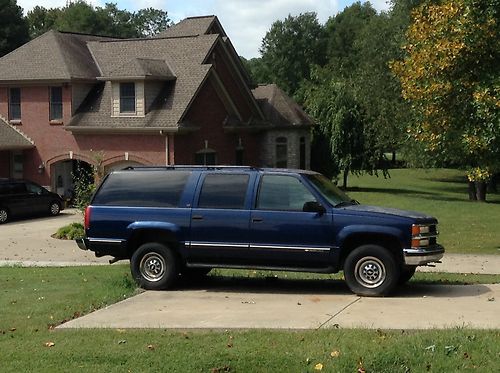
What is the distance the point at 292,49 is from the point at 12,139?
2823 inches

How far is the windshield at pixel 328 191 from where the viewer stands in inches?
443

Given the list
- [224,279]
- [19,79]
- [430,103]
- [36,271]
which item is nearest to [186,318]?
[224,279]

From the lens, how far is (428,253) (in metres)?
10.7

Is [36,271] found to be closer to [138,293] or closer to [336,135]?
[138,293]

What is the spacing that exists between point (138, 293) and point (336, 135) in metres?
36.9

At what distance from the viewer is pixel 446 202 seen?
41.2m

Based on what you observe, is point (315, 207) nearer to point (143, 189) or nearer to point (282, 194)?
point (282, 194)

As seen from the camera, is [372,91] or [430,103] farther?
[372,91]

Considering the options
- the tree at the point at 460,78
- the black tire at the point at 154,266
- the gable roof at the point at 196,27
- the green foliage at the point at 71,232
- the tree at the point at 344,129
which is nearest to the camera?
the black tire at the point at 154,266

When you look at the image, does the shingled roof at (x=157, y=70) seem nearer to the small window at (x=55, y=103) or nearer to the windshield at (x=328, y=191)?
the small window at (x=55, y=103)

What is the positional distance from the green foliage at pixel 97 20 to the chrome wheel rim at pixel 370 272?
74.4 meters

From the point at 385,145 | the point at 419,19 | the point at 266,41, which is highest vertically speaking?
the point at 266,41

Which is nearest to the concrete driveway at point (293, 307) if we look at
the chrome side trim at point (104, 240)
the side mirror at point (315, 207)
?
the chrome side trim at point (104, 240)

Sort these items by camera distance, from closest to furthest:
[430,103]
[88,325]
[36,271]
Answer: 1. [88,325]
2. [36,271]
3. [430,103]
